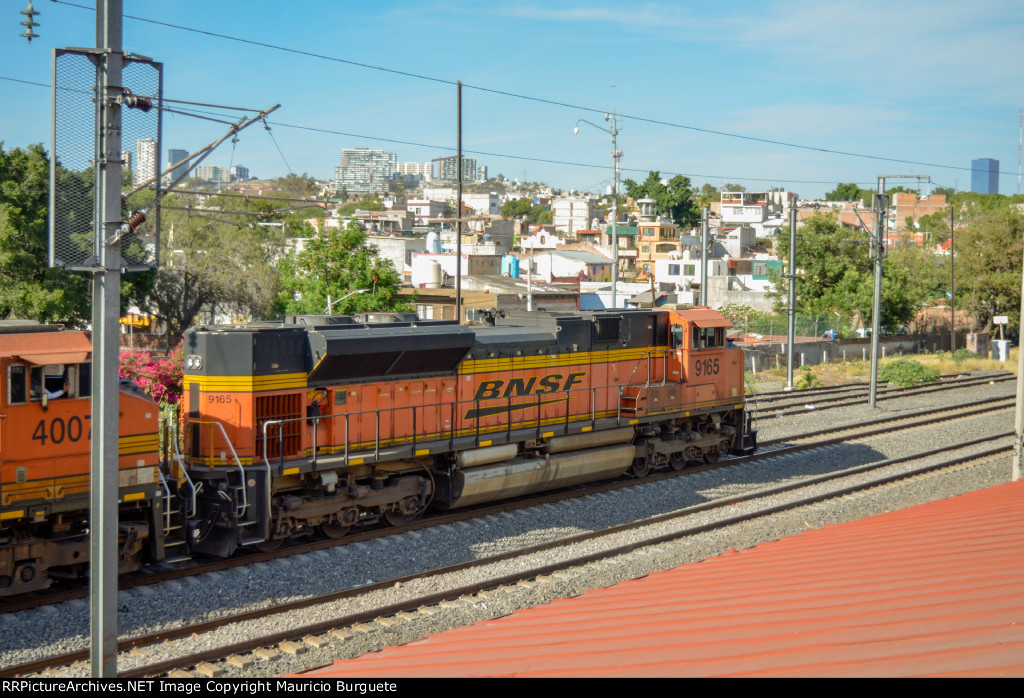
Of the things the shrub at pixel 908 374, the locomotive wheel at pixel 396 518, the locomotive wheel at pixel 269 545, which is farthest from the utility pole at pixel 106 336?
the shrub at pixel 908 374

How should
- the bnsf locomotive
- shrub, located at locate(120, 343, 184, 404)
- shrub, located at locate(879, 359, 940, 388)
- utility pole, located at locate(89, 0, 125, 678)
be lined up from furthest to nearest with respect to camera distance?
shrub, located at locate(879, 359, 940, 388) → shrub, located at locate(120, 343, 184, 404) → the bnsf locomotive → utility pole, located at locate(89, 0, 125, 678)

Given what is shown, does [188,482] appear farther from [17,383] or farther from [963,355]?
[963,355]

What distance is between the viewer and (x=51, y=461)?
1114 cm

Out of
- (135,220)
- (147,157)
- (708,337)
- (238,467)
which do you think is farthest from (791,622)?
(708,337)

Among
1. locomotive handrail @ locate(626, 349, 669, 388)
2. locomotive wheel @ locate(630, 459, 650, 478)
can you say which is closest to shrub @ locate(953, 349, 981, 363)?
locomotive handrail @ locate(626, 349, 669, 388)

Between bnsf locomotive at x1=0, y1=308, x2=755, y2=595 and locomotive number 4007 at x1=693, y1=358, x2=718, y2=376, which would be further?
locomotive number 4007 at x1=693, y1=358, x2=718, y2=376

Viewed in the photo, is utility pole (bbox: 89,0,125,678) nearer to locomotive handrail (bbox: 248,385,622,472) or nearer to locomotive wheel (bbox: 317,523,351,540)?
locomotive handrail (bbox: 248,385,622,472)

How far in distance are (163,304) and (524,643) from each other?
38487 mm

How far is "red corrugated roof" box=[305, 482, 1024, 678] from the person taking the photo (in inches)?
179

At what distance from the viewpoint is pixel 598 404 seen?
18312mm

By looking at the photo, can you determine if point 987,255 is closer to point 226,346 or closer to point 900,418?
point 900,418

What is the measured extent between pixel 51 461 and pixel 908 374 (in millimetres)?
33476

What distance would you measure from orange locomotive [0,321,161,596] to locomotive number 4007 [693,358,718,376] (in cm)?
1171

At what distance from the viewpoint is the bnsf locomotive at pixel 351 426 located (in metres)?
11.3
